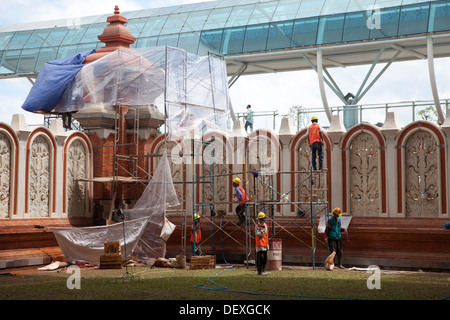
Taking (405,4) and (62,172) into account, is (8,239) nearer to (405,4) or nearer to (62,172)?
(62,172)

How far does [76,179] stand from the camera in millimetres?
22531

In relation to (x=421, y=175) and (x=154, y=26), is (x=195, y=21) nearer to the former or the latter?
(x=154, y=26)

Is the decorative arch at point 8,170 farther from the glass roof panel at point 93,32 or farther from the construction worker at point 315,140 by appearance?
Answer: the glass roof panel at point 93,32

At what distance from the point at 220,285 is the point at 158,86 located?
9.64 metres

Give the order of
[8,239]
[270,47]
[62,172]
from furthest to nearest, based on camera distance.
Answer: [270,47], [62,172], [8,239]

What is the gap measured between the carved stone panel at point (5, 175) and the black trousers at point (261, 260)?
772 cm

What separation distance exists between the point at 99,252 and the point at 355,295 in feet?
29.0

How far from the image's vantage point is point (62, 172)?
21984 mm

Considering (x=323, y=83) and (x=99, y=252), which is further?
(x=323, y=83)

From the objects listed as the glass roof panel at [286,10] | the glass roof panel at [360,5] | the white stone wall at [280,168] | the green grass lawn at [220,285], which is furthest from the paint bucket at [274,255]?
the glass roof panel at [286,10]

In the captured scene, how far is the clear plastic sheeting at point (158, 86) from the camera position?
2150cm

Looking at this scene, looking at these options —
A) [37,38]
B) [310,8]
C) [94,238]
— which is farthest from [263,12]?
[94,238]
